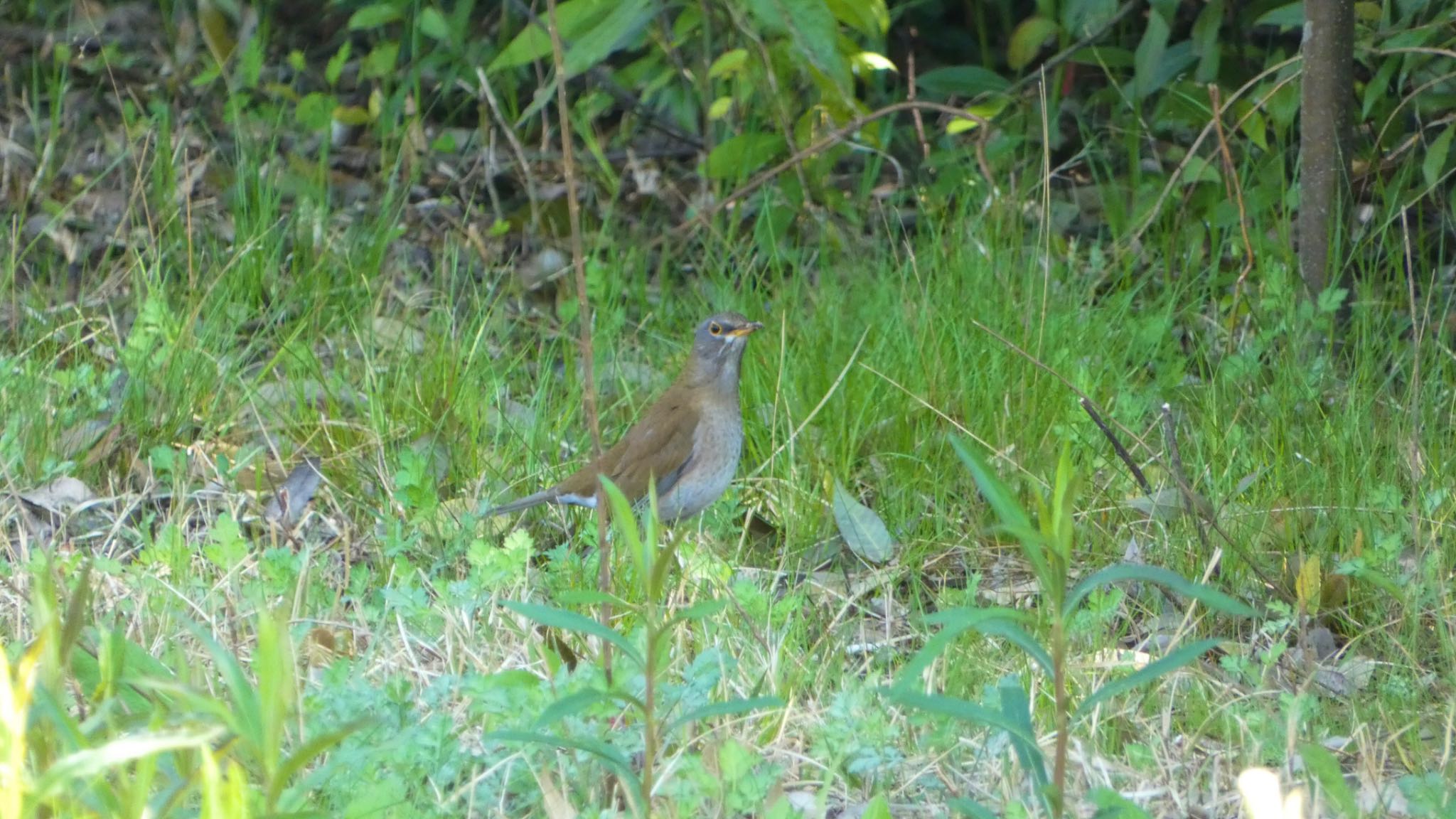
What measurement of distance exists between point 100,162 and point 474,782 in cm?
490

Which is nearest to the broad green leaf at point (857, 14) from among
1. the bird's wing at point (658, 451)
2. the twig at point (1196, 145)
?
the twig at point (1196, 145)

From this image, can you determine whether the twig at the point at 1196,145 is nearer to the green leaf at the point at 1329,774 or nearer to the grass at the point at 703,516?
the grass at the point at 703,516

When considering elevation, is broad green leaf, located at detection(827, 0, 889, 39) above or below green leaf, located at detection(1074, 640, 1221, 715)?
above

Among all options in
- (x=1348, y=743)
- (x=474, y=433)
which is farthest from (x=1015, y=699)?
(x=474, y=433)

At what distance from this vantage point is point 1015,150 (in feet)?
20.6

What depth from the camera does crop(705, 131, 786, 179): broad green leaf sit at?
568 centimetres

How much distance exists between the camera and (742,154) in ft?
18.6

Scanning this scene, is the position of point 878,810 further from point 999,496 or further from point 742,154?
point 742,154

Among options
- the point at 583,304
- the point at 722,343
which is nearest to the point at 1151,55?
the point at 722,343

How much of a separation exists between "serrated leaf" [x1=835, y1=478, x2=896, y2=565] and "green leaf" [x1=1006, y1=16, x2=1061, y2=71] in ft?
7.32

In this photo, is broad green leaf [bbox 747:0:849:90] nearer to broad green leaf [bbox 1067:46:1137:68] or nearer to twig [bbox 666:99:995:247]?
twig [bbox 666:99:995:247]

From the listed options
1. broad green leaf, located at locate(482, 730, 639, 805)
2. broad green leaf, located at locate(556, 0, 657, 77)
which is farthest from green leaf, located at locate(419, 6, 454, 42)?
broad green leaf, located at locate(482, 730, 639, 805)

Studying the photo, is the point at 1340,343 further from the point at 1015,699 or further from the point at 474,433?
the point at 1015,699

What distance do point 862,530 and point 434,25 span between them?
125 inches
